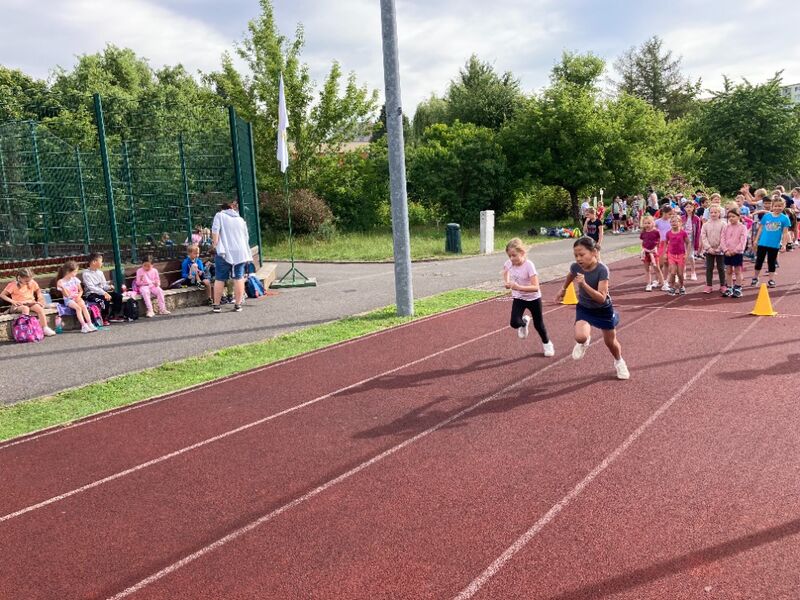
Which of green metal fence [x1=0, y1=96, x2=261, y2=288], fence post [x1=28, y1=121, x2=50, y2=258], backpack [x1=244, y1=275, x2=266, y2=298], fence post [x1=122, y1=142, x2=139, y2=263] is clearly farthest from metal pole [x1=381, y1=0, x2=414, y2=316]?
fence post [x1=28, y1=121, x2=50, y2=258]

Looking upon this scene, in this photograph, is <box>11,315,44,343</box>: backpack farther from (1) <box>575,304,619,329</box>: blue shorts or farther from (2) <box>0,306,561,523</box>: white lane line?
(1) <box>575,304,619,329</box>: blue shorts

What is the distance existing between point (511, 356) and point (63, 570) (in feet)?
19.5

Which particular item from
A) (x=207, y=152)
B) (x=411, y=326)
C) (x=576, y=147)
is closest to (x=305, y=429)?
(x=411, y=326)

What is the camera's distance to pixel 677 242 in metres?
12.4

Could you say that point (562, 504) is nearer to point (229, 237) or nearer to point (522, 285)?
point (522, 285)

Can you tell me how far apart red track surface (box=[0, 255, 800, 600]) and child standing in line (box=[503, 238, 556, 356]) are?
0.52 m

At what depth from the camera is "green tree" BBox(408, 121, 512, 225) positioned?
3128 centimetres

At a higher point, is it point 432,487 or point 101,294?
point 101,294

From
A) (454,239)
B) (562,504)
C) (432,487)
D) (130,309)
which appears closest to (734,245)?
(562,504)

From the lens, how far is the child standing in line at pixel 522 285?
8.21 metres

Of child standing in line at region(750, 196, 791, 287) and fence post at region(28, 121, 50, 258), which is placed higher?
fence post at region(28, 121, 50, 258)

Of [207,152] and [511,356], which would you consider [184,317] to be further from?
[511,356]

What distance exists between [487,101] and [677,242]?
30.5 meters

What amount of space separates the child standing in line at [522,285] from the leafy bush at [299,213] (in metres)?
20.2
